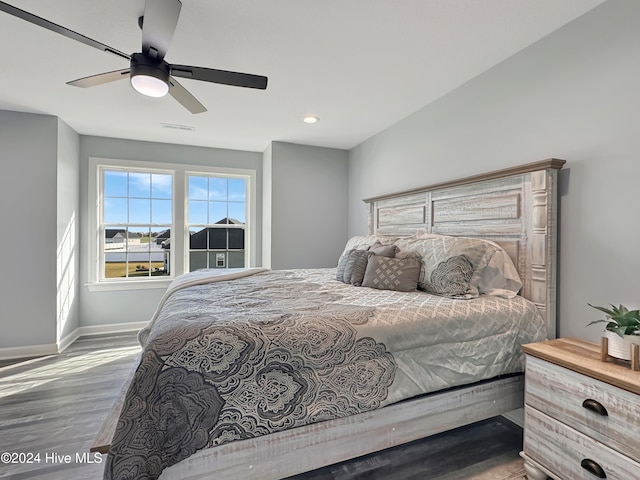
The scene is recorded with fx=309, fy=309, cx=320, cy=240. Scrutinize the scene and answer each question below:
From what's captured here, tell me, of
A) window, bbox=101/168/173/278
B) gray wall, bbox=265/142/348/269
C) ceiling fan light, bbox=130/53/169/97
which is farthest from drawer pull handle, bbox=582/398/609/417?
window, bbox=101/168/173/278

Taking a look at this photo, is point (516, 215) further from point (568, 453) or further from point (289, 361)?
point (289, 361)

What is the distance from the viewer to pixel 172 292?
231cm

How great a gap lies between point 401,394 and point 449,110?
246cm

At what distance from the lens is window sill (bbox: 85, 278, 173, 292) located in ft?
13.5

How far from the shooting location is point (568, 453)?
1407mm

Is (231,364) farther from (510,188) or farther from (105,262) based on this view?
(105,262)

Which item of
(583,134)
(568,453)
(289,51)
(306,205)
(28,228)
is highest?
(289,51)

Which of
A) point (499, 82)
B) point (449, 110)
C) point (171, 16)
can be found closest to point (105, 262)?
point (171, 16)

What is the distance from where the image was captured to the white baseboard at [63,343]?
3.28 metres

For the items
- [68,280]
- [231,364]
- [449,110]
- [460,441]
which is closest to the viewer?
[231,364]

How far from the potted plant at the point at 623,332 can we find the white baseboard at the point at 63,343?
4.72 metres

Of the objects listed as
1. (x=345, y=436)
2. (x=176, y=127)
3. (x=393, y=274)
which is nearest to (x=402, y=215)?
(x=393, y=274)

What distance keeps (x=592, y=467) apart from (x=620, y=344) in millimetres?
532

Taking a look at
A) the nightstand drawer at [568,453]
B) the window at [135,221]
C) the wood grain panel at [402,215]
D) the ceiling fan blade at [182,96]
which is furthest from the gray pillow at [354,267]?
the window at [135,221]
